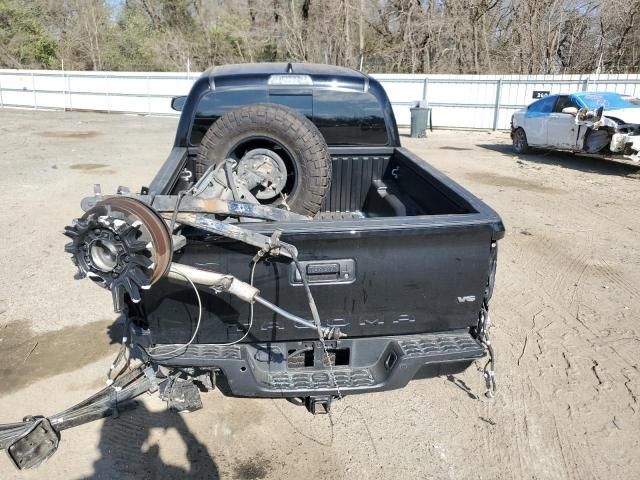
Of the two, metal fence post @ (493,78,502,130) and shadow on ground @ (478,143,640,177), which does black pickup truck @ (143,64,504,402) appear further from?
metal fence post @ (493,78,502,130)

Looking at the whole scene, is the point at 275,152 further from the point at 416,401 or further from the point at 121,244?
the point at 416,401

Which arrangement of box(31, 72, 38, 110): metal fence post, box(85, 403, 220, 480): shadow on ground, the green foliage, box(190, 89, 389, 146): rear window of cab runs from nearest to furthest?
box(85, 403, 220, 480): shadow on ground < box(190, 89, 389, 146): rear window of cab < box(31, 72, 38, 110): metal fence post < the green foliage

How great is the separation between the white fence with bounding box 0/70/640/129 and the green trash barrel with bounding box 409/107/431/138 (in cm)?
259

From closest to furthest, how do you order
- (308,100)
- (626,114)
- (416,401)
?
1. (416,401)
2. (308,100)
3. (626,114)

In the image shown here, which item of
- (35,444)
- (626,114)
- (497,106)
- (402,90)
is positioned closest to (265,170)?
(35,444)

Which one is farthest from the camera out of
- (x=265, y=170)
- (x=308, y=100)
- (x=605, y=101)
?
(x=605, y=101)

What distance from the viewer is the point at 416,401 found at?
329 cm

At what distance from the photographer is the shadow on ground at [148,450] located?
8.73 ft

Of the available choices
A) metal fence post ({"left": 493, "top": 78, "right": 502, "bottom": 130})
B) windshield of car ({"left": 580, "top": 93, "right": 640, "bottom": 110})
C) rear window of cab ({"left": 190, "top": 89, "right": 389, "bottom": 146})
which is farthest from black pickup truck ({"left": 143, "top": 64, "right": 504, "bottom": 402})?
metal fence post ({"left": 493, "top": 78, "right": 502, "bottom": 130})

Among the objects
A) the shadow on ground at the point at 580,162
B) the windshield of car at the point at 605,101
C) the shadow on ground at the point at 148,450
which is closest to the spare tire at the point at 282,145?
the shadow on ground at the point at 148,450

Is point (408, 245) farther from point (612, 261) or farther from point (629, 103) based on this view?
point (629, 103)

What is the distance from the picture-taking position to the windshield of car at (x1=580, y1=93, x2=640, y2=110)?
36.3 feet

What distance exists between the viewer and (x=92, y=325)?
423 cm

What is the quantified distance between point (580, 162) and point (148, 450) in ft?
40.8
